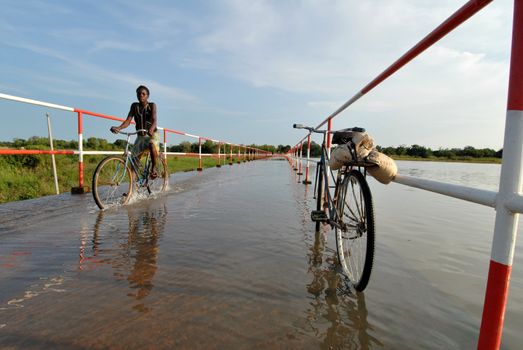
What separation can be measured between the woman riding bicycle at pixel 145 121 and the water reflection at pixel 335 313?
3836mm

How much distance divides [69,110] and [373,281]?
5427mm

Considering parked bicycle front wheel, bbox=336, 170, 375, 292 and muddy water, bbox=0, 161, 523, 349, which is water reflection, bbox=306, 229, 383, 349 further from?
parked bicycle front wheel, bbox=336, 170, 375, 292

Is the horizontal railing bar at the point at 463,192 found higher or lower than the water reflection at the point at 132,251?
higher

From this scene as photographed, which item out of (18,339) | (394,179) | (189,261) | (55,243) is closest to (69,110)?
(55,243)

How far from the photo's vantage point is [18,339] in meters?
1.34

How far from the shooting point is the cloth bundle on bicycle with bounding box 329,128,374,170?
81.7 inches

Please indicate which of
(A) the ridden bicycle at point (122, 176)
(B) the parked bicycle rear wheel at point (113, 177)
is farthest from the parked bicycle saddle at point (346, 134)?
(B) the parked bicycle rear wheel at point (113, 177)

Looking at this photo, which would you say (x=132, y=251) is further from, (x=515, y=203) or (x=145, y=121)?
(x=145, y=121)

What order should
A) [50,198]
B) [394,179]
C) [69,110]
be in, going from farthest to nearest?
[69,110] < [50,198] < [394,179]

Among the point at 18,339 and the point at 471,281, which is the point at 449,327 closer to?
the point at 471,281

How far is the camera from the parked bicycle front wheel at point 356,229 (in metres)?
1.87

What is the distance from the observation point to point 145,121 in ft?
17.7

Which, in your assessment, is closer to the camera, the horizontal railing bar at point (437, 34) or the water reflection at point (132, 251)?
the horizontal railing bar at point (437, 34)

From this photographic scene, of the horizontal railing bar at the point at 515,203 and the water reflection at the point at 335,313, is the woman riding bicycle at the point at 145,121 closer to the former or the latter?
the water reflection at the point at 335,313
